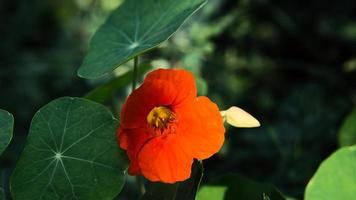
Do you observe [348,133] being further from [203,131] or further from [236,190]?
[203,131]

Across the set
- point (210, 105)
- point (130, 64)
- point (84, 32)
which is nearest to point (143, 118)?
point (210, 105)

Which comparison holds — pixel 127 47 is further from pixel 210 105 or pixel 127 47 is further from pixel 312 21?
pixel 312 21

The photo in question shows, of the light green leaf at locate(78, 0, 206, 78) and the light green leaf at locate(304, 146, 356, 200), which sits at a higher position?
the light green leaf at locate(78, 0, 206, 78)

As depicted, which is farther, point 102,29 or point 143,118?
point 102,29

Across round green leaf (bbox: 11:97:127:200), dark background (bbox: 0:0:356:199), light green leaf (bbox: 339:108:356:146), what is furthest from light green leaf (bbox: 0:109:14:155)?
dark background (bbox: 0:0:356:199)

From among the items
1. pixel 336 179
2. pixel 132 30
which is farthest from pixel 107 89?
pixel 336 179

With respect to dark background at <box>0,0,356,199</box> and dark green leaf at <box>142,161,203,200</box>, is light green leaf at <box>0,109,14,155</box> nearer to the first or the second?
dark green leaf at <box>142,161,203,200</box>
